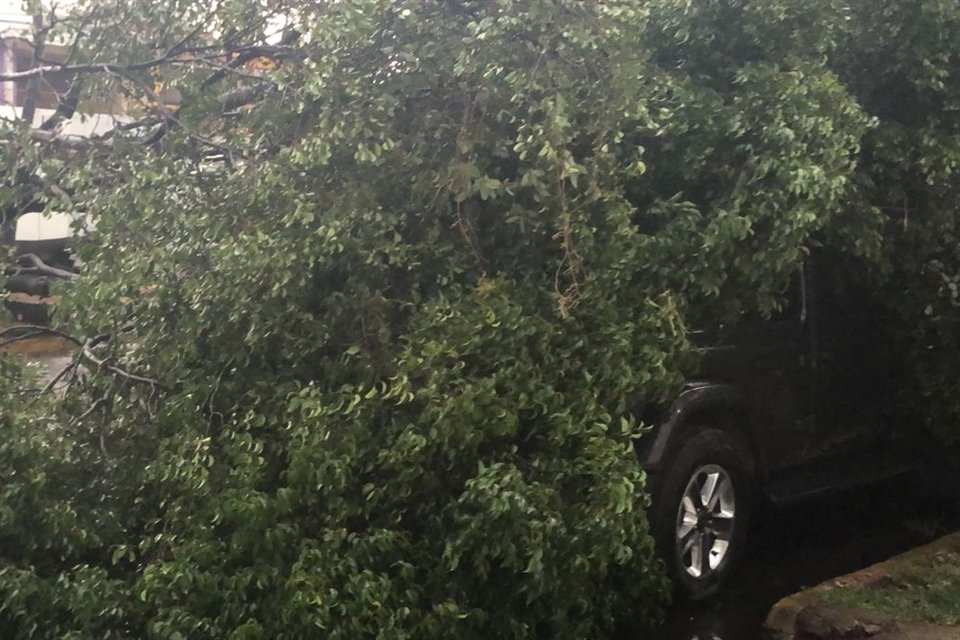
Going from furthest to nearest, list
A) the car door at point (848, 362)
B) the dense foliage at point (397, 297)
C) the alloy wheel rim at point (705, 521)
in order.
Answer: the car door at point (848, 362), the alloy wheel rim at point (705, 521), the dense foliage at point (397, 297)

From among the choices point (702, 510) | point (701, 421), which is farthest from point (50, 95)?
point (702, 510)

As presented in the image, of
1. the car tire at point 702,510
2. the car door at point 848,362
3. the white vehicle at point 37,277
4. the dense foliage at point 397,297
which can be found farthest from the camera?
the car door at point 848,362

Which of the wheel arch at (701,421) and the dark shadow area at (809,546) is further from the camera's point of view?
the dark shadow area at (809,546)

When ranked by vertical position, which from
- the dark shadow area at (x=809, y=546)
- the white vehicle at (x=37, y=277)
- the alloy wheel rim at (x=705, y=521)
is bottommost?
the dark shadow area at (x=809, y=546)

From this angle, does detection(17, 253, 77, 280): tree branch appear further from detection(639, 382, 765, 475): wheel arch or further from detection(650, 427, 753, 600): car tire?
detection(650, 427, 753, 600): car tire

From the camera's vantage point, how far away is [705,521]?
5262 mm

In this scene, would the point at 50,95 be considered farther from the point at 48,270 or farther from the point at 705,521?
the point at 705,521

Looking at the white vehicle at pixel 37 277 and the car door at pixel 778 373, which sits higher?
the white vehicle at pixel 37 277

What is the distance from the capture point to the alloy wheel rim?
5.15m

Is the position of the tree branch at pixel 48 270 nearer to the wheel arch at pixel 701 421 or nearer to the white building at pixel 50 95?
the white building at pixel 50 95

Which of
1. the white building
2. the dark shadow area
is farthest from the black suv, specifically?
the white building

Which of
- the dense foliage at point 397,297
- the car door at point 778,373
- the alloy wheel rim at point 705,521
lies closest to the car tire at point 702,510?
the alloy wheel rim at point 705,521

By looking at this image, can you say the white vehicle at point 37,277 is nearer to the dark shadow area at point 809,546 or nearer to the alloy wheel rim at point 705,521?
the alloy wheel rim at point 705,521

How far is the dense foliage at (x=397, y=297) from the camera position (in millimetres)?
3906
